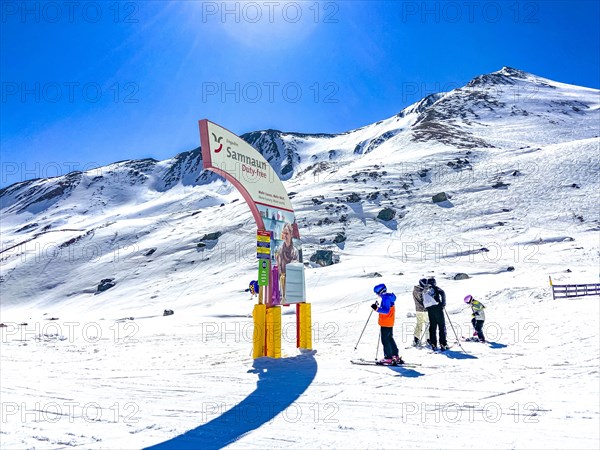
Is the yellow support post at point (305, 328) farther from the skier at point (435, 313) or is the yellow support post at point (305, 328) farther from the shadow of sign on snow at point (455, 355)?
the shadow of sign on snow at point (455, 355)

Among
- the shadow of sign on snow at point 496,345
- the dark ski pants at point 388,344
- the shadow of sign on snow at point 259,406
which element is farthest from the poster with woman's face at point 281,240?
the shadow of sign on snow at point 496,345

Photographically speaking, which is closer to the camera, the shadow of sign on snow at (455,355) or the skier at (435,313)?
the shadow of sign on snow at (455,355)

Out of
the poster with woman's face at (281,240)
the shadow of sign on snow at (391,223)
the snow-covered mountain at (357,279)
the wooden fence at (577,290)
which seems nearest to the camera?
the snow-covered mountain at (357,279)

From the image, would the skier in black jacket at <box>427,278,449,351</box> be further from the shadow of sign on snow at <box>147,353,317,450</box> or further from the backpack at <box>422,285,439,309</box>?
the shadow of sign on snow at <box>147,353,317,450</box>

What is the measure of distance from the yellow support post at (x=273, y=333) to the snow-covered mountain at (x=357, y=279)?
752mm

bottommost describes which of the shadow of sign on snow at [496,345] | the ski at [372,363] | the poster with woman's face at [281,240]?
the ski at [372,363]

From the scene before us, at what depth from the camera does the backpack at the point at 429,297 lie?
1180 cm

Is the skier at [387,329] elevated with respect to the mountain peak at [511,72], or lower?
lower

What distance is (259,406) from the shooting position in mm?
6992

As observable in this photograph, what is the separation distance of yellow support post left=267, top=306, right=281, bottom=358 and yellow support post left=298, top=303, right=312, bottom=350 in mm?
1285

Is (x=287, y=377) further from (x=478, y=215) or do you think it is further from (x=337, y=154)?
(x=337, y=154)

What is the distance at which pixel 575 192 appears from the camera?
169 ft

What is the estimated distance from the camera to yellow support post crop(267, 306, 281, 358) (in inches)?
449

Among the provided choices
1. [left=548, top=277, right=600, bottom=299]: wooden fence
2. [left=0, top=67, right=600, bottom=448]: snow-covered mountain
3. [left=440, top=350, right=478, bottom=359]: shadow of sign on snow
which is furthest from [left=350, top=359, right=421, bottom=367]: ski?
[left=548, top=277, right=600, bottom=299]: wooden fence
